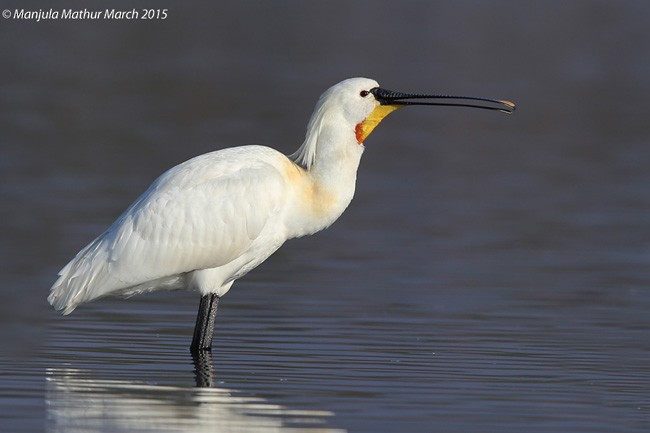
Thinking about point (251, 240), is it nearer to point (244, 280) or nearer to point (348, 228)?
point (244, 280)

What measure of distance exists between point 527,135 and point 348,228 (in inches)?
414

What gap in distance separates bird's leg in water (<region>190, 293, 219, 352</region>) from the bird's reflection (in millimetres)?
919

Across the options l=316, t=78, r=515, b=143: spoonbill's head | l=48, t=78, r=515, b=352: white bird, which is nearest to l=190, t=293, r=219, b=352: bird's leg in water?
l=48, t=78, r=515, b=352: white bird

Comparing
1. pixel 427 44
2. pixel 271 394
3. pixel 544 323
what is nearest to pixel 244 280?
pixel 544 323

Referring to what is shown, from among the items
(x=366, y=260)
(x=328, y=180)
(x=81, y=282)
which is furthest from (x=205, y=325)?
(x=366, y=260)

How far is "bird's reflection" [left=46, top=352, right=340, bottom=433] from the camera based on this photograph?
9.87 m

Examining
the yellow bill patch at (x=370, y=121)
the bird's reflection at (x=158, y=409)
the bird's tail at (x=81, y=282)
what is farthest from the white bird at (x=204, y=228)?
the bird's reflection at (x=158, y=409)

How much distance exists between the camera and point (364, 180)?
22750 mm

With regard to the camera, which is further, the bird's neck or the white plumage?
the bird's neck

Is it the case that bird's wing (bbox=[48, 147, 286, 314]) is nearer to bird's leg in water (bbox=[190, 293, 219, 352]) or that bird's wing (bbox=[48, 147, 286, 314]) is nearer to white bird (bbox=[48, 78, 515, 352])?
white bird (bbox=[48, 78, 515, 352])

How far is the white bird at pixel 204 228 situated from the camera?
12.2 metres

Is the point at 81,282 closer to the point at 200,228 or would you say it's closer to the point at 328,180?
the point at 200,228

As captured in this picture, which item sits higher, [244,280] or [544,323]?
[244,280]

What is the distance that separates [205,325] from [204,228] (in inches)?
25.7
